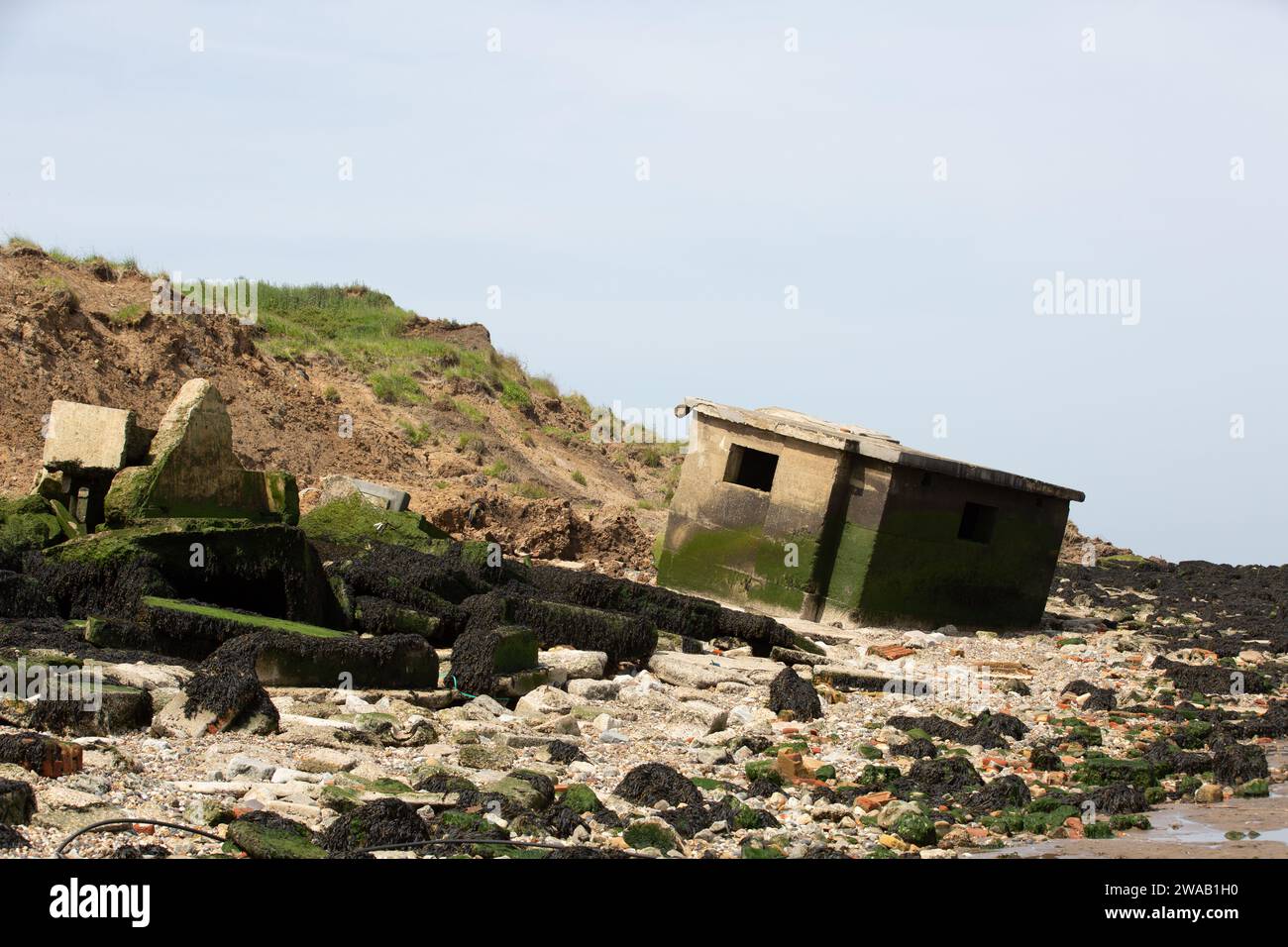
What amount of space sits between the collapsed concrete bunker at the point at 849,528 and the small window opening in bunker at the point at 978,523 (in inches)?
0.7

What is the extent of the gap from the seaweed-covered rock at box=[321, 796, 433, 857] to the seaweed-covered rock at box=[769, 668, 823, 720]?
15.8 feet

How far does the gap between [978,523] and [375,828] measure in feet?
39.4

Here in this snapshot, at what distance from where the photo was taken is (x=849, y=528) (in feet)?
52.1

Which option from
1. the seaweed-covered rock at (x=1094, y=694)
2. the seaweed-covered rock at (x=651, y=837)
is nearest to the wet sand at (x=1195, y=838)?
the seaweed-covered rock at (x=651, y=837)

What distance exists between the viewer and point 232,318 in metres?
28.2

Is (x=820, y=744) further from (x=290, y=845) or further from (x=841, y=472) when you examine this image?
(x=841, y=472)

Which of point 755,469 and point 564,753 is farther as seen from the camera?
point 755,469

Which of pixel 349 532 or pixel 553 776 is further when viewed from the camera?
pixel 349 532

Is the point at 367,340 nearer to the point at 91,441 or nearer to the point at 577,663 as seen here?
the point at 91,441

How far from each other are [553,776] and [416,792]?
1066 millimetres

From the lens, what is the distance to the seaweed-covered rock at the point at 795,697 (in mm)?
10820

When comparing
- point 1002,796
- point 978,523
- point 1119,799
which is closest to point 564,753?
point 1002,796

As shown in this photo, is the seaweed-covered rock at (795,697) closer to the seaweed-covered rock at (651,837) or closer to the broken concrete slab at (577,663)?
the broken concrete slab at (577,663)
